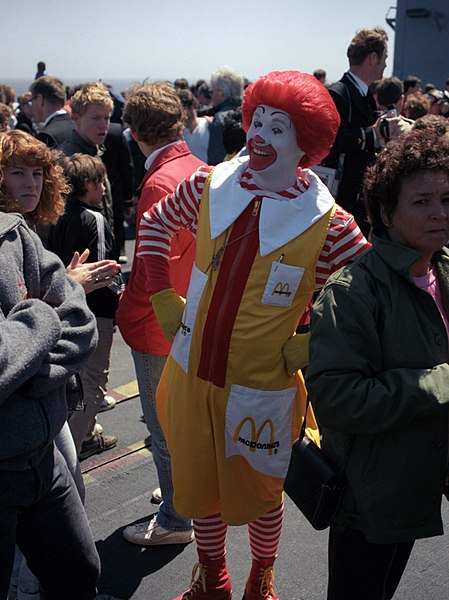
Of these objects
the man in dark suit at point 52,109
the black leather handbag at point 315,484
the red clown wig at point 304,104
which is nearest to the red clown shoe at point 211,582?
the black leather handbag at point 315,484

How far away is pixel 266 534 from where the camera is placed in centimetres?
261

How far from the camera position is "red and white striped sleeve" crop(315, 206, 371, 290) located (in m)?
2.37

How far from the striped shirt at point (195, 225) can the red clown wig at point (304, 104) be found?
0.49 ft

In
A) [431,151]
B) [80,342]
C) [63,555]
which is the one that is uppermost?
[431,151]

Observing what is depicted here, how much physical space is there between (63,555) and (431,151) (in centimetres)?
158

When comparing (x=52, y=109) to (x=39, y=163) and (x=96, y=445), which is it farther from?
(x=39, y=163)

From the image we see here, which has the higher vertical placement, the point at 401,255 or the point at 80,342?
the point at 401,255

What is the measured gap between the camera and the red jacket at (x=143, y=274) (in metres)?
2.95

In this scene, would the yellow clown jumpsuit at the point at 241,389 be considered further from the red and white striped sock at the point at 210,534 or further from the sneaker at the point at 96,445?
the sneaker at the point at 96,445

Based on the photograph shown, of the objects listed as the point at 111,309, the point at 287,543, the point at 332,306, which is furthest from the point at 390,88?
the point at 332,306

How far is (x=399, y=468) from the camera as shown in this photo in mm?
1838

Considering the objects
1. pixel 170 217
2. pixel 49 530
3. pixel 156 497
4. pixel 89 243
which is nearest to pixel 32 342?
pixel 49 530

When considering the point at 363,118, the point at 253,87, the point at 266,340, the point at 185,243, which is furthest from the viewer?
the point at 363,118

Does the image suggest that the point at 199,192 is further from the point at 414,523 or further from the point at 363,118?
the point at 363,118
